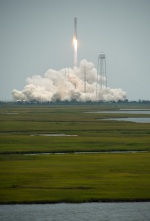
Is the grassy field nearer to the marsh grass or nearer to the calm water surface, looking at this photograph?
the marsh grass

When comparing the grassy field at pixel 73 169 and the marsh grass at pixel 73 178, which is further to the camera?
the grassy field at pixel 73 169

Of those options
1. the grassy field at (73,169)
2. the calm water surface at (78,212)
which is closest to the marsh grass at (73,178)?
the grassy field at (73,169)

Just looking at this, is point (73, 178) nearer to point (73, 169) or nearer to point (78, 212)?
point (73, 169)

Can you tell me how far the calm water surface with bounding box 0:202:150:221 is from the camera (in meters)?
37.4

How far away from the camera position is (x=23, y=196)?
136 ft

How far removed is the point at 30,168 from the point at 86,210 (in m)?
13.6

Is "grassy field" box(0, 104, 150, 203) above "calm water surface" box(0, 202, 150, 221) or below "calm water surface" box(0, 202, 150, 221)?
above

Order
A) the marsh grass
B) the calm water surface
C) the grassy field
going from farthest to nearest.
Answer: the grassy field → the marsh grass → the calm water surface

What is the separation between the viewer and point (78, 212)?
127 feet

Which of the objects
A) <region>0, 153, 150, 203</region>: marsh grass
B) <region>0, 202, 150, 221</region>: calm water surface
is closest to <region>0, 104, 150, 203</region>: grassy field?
<region>0, 153, 150, 203</region>: marsh grass

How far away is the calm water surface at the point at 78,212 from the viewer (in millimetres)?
37406

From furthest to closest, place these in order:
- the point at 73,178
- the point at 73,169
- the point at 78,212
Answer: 1. the point at 73,169
2. the point at 73,178
3. the point at 78,212

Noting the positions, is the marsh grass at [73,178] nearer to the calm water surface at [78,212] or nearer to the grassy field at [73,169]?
the grassy field at [73,169]

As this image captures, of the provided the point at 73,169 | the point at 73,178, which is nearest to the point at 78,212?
the point at 73,178
